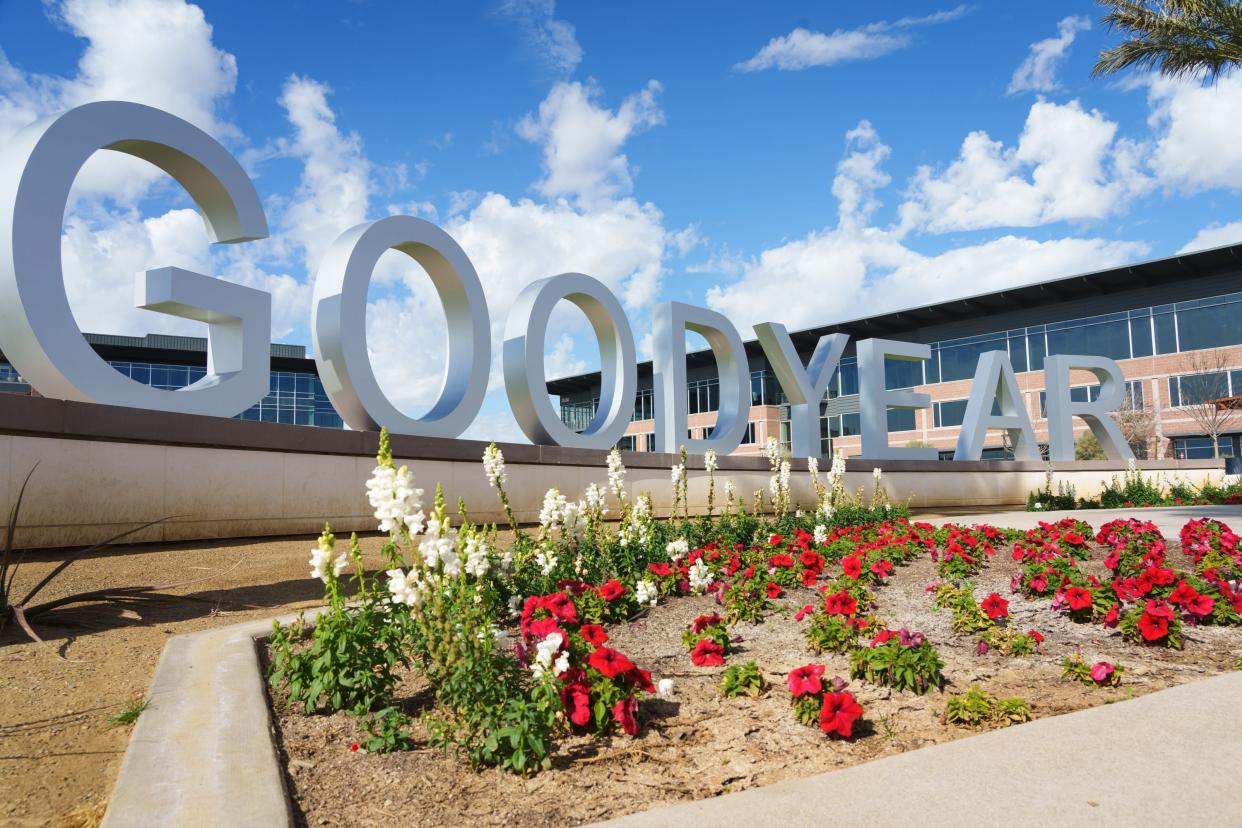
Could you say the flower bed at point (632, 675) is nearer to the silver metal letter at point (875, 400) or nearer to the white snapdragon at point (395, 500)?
the white snapdragon at point (395, 500)

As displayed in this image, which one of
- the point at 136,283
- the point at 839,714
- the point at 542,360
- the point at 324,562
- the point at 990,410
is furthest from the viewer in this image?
the point at 990,410

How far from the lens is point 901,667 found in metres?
3.68

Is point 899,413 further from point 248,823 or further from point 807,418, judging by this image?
point 248,823

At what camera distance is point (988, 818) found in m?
2.29

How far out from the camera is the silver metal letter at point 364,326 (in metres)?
10.8

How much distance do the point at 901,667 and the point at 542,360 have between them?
10371mm

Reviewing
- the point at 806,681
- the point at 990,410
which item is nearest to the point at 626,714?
the point at 806,681

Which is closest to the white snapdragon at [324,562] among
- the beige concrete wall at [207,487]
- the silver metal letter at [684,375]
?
the beige concrete wall at [207,487]

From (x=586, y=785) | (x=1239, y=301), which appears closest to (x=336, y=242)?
(x=586, y=785)

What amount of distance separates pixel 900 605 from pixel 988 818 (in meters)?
3.50

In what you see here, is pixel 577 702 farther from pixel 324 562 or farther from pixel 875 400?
pixel 875 400

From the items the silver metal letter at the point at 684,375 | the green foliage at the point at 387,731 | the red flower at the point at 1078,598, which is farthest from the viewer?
the silver metal letter at the point at 684,375

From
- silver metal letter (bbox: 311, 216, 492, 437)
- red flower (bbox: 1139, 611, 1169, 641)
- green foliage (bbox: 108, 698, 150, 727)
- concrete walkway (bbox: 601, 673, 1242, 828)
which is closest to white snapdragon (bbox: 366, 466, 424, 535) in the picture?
green foliage (bbox: 108, 698, 150, 727)

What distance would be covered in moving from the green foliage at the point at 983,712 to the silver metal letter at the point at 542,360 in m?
10.4
